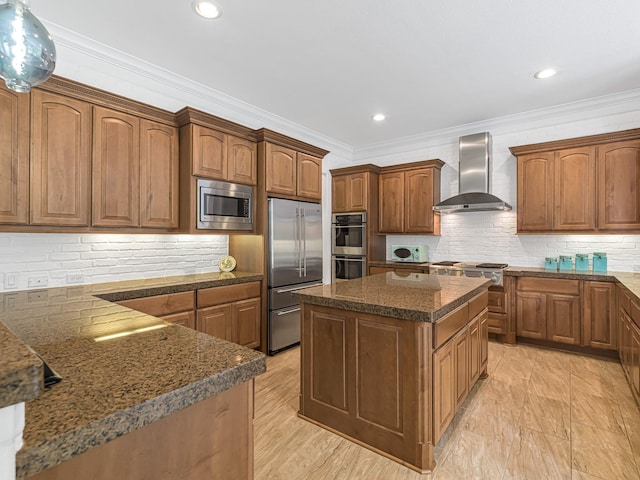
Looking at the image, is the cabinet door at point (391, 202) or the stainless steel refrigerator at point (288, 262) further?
the cabinet door at point (391, 202)

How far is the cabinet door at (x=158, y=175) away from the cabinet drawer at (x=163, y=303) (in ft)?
2.34

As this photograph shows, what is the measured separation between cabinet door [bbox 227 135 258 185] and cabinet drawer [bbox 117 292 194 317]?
132 centimetres

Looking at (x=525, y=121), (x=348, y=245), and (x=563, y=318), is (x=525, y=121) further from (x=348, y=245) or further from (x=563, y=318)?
(x=348, y=245)

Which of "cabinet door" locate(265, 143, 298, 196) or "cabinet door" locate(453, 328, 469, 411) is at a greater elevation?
"cabinet door" locate(265, 143, 298, 196)

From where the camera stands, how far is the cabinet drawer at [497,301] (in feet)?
13.3

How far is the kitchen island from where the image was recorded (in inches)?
74.0

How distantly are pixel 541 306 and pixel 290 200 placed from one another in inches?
125

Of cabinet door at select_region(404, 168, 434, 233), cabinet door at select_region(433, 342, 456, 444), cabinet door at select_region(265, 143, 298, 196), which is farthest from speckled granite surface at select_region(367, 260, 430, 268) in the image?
cabinet door at select_region(433, 342, 456, 444)

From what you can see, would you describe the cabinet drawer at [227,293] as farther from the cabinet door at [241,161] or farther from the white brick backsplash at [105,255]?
the cabinet door at [241,161]

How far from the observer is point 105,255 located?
10.0ft

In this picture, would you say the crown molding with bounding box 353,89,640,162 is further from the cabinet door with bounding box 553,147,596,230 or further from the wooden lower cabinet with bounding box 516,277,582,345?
the wooden lower cabinet with bounding box 516,277,582,345

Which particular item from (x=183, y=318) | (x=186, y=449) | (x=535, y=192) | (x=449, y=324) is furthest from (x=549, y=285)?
(x=186, y=449)

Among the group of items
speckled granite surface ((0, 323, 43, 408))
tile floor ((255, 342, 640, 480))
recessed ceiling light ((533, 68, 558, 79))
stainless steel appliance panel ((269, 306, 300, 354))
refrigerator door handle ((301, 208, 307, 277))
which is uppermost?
recessed ceiling light ((533, 68, 558, 79))

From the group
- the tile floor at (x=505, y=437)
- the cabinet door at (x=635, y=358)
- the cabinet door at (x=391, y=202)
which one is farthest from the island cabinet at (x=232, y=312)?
the cabinet door at (x=635, y=358)
